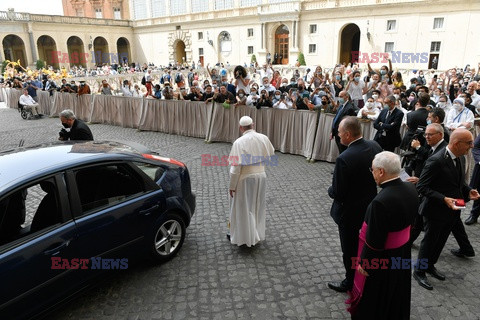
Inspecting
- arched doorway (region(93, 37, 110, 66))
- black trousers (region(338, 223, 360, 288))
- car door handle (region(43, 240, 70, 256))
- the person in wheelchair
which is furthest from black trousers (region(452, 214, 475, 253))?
arched doorway (region(93, 37, 110, 66))

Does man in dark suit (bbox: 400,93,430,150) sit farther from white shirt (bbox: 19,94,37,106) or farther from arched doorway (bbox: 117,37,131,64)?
arched doorway (bbox: 117,37,131,64)

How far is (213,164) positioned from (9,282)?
20.6ft

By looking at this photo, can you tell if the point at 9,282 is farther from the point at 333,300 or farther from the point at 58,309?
the point at 333,300

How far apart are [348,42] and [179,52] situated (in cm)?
2638

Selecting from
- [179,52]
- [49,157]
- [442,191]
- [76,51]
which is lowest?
[442,191]

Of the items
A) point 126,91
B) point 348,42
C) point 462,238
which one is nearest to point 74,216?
point 462,238

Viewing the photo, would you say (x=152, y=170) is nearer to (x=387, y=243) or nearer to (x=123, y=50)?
(x=387, y=243)

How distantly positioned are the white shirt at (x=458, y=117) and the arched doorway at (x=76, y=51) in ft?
173

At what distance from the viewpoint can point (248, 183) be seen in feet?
15.1

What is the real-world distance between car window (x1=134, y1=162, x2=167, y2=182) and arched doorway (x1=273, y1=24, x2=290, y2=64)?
3925cm

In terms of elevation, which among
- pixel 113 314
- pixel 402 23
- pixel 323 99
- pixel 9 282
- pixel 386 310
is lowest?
pixel 113 314

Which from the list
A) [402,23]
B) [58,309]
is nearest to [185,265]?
[58,309]

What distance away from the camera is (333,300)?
3.81 meters

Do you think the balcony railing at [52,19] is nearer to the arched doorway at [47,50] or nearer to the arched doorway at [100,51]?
the arched doorway at [100,51]
